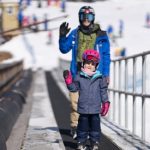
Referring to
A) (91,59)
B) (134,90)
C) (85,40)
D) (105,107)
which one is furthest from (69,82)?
(134,90)

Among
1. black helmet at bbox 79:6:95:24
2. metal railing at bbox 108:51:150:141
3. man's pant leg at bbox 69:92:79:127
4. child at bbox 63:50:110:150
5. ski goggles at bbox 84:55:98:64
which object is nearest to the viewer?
ski goggles at bbox 84:55:98:64

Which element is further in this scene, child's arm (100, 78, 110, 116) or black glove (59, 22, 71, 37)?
black glove (59, 22, 71, 37)

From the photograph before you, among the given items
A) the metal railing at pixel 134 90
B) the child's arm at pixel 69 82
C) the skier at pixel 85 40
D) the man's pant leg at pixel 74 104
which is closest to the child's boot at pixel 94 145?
the child's arm at pixel 69 82

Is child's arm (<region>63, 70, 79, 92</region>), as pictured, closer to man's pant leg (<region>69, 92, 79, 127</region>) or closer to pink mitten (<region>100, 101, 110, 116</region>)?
pink mitten (<region>100, 101, 110, 116</region>)

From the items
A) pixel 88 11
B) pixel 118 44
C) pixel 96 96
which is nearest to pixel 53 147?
pixel 96 96

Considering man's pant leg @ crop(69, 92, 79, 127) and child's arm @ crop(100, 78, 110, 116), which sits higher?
child's arm @ crop(100, 78, 110, 116)

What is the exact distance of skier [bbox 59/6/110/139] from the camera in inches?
360

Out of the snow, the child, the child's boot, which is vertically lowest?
the snow

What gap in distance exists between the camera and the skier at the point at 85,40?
915 centimetres

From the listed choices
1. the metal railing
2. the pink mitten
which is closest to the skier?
the metal railing

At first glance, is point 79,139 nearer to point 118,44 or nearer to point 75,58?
point 75,58

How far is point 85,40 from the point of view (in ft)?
30.9

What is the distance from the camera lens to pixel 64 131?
11.2m

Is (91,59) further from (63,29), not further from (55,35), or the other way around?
(55,35)
